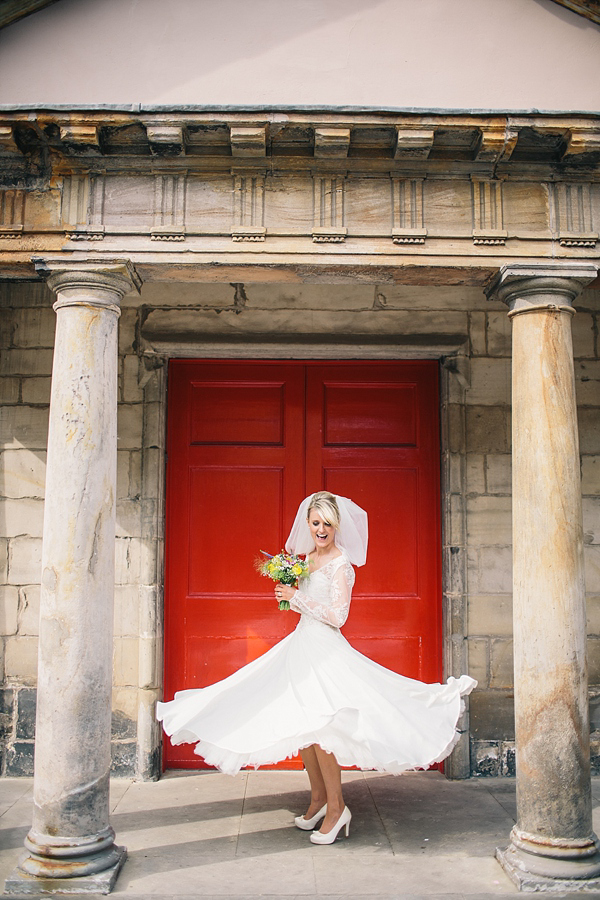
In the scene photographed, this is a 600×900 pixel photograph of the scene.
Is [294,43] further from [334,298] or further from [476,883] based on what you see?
[476,883]

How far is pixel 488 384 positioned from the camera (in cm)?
591

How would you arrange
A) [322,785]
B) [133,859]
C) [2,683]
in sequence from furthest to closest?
1. [2,683]
2. [322,785]
3. [133,859]

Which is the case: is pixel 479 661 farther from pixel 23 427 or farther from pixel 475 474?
pixel 23 427

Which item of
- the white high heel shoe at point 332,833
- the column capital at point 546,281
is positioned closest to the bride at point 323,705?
the white high heel shoe at point 332,833

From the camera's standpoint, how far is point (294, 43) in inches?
196

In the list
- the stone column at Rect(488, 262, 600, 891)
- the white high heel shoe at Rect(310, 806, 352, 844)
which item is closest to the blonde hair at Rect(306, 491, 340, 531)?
the stone column at Rect(488, 262, 600, 891)

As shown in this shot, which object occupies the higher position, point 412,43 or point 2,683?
point 412,43

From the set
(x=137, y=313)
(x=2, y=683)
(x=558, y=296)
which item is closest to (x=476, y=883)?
(x=558, y=296)

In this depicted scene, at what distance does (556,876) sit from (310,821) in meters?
1.47

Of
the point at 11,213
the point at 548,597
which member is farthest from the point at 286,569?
the point at 11,213

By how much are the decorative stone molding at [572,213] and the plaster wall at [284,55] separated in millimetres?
954

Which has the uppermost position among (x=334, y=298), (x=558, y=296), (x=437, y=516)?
(x=334, y=298)

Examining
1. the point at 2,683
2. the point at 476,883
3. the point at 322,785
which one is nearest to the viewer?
the point at 476,883

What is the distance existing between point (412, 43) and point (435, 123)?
1297 millimetres
